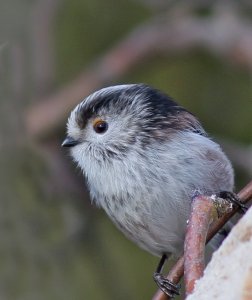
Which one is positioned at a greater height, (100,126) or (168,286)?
(100,126)

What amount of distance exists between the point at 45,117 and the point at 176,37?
1.04 metres

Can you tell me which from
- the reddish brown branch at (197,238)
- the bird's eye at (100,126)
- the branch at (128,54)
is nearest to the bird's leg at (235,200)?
the reddish brown branch at (197,238)

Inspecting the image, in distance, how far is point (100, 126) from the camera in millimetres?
3588

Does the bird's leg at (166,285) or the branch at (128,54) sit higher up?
the branch at (128,54)

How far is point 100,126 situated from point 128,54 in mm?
2247

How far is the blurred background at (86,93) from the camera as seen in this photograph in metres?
4.58

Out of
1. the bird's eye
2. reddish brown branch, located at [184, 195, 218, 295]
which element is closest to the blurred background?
the bird's eye

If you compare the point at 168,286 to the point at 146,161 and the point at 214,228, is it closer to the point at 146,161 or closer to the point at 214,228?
the point at 146,161

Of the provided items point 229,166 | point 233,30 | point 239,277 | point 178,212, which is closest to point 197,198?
point 239,277

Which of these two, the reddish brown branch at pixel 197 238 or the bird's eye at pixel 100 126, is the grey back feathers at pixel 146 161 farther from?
the reddish brown branch at pixel 197 238

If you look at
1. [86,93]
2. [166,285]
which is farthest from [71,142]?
[86,93]

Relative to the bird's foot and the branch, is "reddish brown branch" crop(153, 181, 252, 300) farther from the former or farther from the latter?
the branch

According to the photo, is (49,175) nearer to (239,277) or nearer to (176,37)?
(176,37)

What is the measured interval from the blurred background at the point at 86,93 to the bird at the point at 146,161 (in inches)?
35.9
